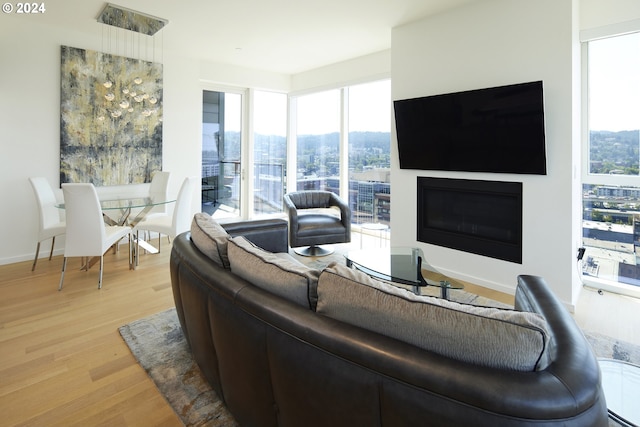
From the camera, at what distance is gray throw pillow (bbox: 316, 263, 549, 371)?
0.86 metres

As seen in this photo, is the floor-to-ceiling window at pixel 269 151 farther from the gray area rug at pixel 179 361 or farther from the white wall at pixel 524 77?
the gray area rug at pixel 179 361

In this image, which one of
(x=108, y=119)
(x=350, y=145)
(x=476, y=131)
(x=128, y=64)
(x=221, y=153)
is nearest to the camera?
(x=476, y=131)

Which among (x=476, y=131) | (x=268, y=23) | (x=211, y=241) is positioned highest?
(x=268, y=23)

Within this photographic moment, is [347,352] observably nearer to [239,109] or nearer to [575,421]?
[575,421]

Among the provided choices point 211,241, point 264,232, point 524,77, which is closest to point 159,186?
point 264,232

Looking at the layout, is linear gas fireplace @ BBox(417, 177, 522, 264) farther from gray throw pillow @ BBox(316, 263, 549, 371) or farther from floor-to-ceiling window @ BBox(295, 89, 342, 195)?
gray throw pillow @ BBox(316, 263, 549, 371)

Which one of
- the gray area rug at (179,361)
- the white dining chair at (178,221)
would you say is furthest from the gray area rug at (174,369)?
the white dining chair at (178,221)

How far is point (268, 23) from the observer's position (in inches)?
157

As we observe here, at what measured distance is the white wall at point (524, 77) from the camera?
2.90 m

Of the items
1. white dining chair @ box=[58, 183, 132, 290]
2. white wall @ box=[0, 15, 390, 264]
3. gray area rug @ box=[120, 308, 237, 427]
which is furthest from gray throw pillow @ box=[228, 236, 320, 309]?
white wall @ box=[0, 15, 390, 264]

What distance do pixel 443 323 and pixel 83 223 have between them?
11.3 feet

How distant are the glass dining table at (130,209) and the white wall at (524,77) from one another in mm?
3217

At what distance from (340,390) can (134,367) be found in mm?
1696

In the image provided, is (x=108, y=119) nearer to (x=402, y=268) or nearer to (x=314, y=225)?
(x=314, y=225)
